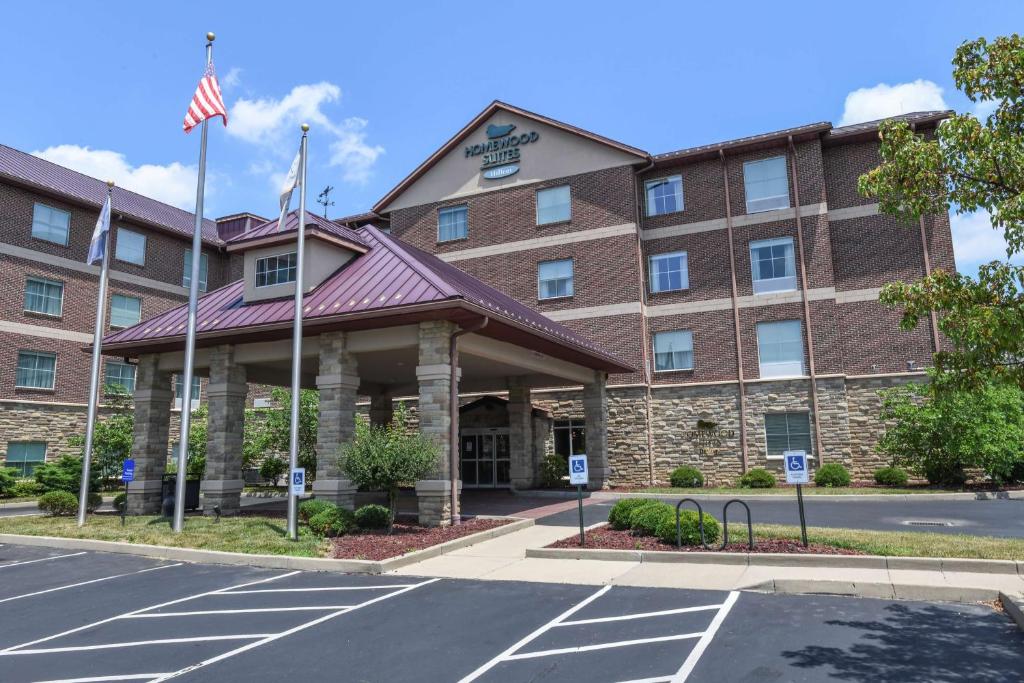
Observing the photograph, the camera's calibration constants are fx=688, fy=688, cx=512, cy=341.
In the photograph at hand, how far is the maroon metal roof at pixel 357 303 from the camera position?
49.5ft

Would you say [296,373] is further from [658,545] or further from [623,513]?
[658,545]

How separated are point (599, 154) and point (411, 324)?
16.7 metres

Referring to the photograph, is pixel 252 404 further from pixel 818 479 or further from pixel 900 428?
pixel 900 428

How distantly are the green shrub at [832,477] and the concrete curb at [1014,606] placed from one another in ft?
55.7

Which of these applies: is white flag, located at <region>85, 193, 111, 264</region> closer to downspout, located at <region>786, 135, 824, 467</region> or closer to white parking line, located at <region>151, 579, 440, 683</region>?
white parking line, located at <region>151, 579, 440, 683</region>

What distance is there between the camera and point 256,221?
40.7m

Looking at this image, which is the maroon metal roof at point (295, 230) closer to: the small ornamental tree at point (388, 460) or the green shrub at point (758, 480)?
the small ornamental tree at point (388, 460)

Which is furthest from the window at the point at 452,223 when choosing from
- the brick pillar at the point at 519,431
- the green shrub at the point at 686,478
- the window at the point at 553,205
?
the green shrub at the point at 686,478

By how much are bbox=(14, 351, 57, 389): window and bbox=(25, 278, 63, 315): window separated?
6.24ft

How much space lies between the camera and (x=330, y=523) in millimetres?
14102

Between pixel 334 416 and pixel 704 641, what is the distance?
11.1m

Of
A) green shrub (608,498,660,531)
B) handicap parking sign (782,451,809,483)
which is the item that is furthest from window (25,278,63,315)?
handicap parking sign (782,451,809,483)

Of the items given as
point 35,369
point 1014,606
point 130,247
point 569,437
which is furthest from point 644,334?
point 35,369

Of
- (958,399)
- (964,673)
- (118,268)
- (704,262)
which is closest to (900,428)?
(958,399)
